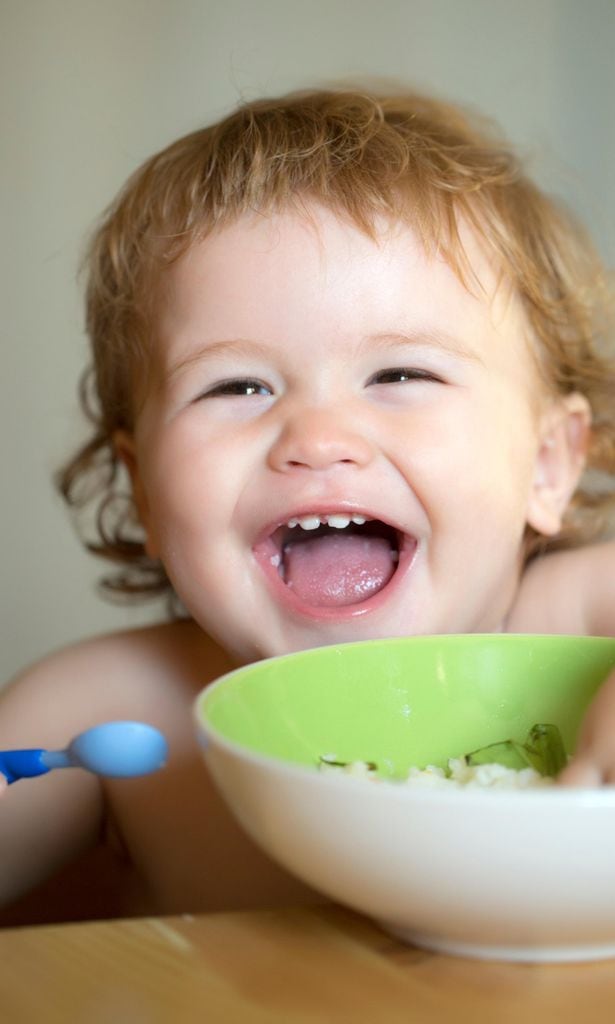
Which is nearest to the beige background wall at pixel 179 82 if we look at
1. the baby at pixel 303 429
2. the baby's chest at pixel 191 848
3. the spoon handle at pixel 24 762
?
the baby at pixel 303 429

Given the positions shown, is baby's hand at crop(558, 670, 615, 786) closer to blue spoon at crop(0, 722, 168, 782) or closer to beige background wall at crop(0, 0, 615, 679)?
blue spoon at crop(0, 722, 168, 782)

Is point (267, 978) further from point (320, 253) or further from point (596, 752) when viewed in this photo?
point (320, 253)

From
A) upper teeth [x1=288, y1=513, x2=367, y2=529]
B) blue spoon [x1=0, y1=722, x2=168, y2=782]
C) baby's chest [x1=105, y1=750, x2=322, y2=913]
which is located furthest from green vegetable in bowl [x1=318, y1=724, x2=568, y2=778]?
baby's chest [x1=105, y1=750, x2=322, y2=913]

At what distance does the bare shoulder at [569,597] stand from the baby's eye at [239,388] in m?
0.34

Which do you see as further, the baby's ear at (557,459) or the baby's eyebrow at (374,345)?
the baby's ear at (557,459)

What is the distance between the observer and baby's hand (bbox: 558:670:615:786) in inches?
23.6

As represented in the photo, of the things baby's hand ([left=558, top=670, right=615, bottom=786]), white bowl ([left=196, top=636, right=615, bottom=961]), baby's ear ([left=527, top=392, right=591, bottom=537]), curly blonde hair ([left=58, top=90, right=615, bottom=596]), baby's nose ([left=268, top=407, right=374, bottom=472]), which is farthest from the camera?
baby's ear ([left=527, top=392, right=591, bottom=537])

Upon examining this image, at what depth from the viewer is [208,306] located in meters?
0.99

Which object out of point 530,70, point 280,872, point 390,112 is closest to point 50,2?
point 530,70

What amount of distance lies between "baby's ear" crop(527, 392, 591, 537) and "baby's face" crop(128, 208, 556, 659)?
9 centimetres

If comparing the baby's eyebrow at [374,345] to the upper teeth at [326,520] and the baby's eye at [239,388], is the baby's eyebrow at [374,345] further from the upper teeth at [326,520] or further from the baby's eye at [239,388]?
the upper teeth at [326,520]

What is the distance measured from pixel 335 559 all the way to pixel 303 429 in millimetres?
146

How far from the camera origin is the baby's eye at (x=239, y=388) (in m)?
0.98

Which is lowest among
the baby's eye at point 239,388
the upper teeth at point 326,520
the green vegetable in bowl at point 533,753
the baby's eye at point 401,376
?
the green vegetable in bowl at point 533,753
